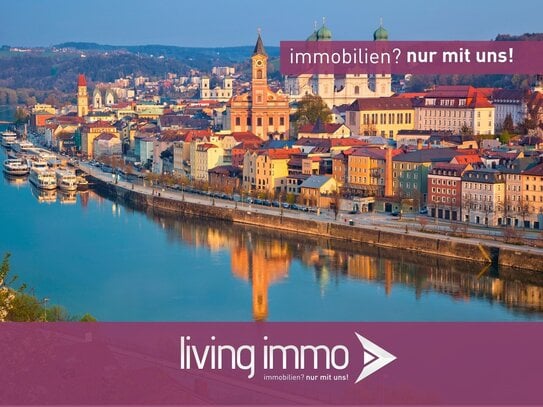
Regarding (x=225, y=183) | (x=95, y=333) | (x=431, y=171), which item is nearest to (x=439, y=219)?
(x=431, y=171)

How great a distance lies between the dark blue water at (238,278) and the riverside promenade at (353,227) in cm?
15

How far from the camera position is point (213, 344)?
480 cm

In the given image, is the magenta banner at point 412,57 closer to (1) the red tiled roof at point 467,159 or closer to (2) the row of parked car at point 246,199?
(1) the red tiled roof at point 467,159

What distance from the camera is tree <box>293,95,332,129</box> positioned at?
15906 millimetres

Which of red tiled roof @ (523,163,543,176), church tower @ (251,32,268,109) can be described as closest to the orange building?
church tower @ (251,32,268,109)

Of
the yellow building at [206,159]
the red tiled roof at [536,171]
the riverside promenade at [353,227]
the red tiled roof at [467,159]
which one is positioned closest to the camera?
the riverside promenade at [353,227]

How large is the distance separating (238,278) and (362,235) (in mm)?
1682

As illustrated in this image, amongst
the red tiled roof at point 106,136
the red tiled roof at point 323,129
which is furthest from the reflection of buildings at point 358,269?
the red tiled roof at point 106,136

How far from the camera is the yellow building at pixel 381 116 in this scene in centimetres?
1520

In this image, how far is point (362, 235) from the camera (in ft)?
30.4

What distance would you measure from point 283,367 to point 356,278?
131 inches

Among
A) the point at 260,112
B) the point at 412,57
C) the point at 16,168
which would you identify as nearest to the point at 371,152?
the point at 412,57

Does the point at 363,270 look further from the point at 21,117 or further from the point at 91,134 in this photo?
the point at 21,117

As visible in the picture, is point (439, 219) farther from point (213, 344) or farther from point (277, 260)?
point (213, 344)
